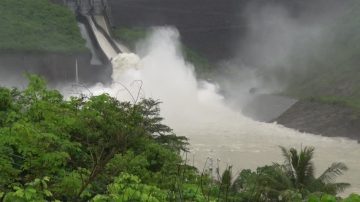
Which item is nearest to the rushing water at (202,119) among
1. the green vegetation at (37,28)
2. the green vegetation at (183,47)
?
the green vegetation at (183,47)

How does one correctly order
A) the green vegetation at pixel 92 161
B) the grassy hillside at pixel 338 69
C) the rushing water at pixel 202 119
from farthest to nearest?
the grassy hillside at pixel 338 69
the rushing water at pixel 202 119
the green vegetation at pixel 92 161

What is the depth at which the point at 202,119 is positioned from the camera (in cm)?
5141

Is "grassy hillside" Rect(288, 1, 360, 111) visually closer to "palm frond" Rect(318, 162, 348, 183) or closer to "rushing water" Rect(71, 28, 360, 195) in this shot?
"rushing water" Rect(71, 28, 360, 195)

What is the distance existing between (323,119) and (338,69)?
12.3 meters

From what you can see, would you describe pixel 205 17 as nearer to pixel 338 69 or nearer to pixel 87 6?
pixel 87 6


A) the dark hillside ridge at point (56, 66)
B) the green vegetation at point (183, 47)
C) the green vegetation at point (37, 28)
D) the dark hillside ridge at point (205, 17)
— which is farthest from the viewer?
the dark hillside ridge at point (205, 17)

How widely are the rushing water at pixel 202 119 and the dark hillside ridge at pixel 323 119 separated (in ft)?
3.52

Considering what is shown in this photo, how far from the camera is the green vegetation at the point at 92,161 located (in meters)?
7.01

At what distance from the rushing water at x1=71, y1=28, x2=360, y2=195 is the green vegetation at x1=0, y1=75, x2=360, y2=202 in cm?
1208

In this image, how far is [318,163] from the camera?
33938mm

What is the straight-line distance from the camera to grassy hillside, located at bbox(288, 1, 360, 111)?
1971 inches

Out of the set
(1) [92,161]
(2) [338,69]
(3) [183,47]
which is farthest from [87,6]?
(1) [92,161]

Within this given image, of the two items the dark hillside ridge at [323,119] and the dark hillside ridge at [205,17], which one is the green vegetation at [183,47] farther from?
the dark hillside ridge at [323,119]

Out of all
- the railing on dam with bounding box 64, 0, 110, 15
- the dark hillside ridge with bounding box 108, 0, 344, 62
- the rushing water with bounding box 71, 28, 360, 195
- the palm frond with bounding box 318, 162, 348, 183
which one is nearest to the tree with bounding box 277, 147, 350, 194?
the palm frond with bounding box 318, 162, 348, 183
